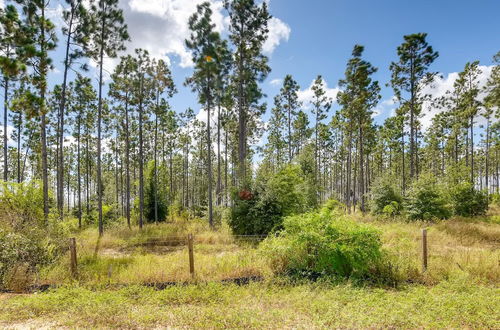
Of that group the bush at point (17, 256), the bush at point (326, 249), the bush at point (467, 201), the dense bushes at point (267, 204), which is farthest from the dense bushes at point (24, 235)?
the bush at point (467, 201)

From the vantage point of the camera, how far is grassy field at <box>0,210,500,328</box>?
4.47 m

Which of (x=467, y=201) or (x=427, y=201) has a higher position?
(x=427, y=201)

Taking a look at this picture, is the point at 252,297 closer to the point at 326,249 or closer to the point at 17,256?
the point at 326,249

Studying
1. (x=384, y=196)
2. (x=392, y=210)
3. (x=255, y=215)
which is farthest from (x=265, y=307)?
(x=384, y=196)

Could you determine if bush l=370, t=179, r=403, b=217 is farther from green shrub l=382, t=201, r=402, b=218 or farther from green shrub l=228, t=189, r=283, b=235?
green shrub l=228, t=189, r=283, b=235

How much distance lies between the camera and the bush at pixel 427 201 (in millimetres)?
15219

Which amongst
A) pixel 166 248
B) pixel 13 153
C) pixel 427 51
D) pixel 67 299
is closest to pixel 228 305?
pixel 67 299

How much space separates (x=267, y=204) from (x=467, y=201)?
15.0 meters

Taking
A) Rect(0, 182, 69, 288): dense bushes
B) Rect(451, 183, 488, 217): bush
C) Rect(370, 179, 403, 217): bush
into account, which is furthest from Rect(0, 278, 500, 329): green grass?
Rect(451, 183, 488, 217): bush

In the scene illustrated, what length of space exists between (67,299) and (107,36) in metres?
14.5

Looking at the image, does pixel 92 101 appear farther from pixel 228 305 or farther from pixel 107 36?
pixel 228 305

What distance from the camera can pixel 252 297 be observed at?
→ 5582mm

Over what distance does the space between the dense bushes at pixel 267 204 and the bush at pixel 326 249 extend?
5.03 m

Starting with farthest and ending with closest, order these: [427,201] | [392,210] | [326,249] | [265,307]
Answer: [392,210] → [427,201] → [326,249] → [265,307]
